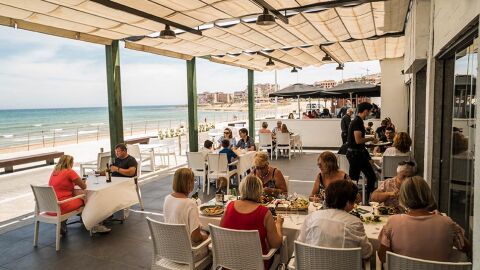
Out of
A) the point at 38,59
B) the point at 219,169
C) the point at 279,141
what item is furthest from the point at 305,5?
the point at 38,59

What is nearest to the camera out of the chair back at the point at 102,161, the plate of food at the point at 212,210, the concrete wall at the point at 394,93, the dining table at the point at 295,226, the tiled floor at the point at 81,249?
the dining table at the point at 295,226

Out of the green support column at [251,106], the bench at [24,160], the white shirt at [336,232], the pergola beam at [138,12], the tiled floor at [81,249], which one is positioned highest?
the pergola beam at [138,12]

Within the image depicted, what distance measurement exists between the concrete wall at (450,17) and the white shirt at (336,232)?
4.79 ft

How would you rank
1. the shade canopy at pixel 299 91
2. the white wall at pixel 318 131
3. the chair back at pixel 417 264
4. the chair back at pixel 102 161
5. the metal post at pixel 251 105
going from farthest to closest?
the metal post at pixel 251 105 → the shade canopy at pixel 299 91 → the white wall at pixel 318 131 → the chair back at pixel 102 161 → the chair back at pixel 417 264

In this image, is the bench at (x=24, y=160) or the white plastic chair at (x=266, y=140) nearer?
the bench at (x=24, y=160)

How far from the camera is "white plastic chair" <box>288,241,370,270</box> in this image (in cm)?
204

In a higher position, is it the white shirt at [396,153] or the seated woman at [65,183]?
the white shirt at [396,153]

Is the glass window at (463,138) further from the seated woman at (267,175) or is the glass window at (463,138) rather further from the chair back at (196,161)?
the chair back at (196,161)

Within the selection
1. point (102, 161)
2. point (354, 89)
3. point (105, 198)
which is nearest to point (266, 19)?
point (105, 198)

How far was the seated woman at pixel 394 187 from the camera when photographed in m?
3.23

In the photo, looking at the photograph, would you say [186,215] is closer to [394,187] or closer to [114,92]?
[394,187]

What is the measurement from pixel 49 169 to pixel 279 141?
6.89 m

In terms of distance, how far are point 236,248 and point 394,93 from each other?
1168cm

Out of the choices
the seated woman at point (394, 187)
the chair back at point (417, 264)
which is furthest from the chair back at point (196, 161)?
the chair back at point (417, 264)
